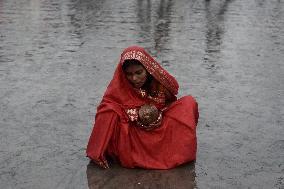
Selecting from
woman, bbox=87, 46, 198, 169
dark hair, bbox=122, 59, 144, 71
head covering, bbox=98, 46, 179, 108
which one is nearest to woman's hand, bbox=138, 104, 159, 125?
woman, bbox=87, 46, 198, 169

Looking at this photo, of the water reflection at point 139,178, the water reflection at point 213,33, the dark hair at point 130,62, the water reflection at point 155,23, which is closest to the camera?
the water reflection at point 139,178

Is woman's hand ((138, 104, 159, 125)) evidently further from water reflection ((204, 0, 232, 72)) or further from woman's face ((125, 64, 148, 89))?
water reflection ((204, 0, 232, 72))

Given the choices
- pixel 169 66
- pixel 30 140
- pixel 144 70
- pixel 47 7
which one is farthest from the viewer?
pixel 47 7

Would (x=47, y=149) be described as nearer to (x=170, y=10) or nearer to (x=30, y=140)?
(x=30, y=140)

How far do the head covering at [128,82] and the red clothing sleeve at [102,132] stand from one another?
14 centimetres

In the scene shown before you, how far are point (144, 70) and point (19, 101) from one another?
240 cm

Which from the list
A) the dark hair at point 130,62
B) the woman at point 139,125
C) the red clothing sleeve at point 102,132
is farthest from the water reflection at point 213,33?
the red clothing sleeve at point 102,132

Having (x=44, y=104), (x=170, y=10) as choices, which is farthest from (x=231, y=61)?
(x=170, y=10)

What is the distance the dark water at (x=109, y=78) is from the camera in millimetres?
3945

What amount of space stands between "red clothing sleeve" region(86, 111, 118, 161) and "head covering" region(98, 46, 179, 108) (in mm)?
140

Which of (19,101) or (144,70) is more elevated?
(144,70)

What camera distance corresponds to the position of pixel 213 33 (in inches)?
456

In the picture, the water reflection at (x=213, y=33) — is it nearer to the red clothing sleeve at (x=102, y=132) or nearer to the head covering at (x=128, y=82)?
the head covering at (x=128, y=82)

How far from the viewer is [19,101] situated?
5.77 m
